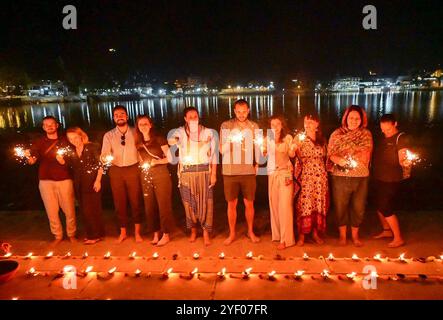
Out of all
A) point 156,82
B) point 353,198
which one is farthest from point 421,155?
point 156,82

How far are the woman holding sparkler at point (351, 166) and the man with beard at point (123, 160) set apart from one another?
2987mm

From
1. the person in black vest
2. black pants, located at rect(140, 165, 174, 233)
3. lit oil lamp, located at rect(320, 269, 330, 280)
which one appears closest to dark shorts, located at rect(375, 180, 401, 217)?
the person in black vest

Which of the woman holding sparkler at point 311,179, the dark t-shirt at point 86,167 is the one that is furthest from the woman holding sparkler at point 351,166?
the dark t-shirt at point 86,167

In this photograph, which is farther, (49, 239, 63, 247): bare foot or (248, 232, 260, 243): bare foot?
(49, 239, 63, 247): bare foot

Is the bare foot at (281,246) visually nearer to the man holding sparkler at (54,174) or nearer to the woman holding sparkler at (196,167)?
the woman holding sparkler at (196,167)

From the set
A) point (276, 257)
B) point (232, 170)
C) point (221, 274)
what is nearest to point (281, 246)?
point (276, 257)

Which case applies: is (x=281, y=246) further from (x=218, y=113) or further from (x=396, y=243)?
(x=218, y=113)

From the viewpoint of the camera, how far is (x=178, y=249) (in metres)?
5.11

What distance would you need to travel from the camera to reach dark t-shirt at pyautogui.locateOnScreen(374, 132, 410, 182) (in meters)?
4.89

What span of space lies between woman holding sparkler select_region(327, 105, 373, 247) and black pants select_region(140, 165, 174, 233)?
8.23ft

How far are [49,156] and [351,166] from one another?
456cm

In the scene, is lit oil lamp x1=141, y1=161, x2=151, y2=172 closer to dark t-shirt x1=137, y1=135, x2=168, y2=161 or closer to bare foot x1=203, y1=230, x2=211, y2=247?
dark t-shirt x1=137, y1=135, x2=168, y2=161

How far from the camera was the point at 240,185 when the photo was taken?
5336mm

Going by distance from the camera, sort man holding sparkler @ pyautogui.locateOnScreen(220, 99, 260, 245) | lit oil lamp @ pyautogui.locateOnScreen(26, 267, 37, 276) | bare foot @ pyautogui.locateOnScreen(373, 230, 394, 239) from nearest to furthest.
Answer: lit oil lamp @ pyautogui.locateOnScreen(26, 267, 37, 276), man holding sparkler @ pyautogui.locateOnScreen(220, 99, 260, 245), bare foot @ pyautogui.locateOnScreen(373, 230, 394, 239)
